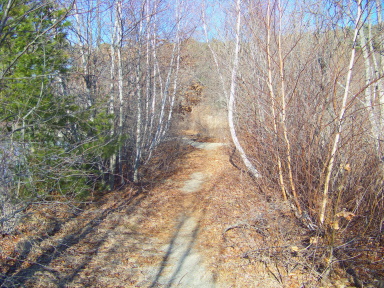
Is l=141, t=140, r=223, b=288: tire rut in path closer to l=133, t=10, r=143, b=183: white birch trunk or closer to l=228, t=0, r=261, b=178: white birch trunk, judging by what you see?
l=228, t=0, r=261, b=178: white birch trunk

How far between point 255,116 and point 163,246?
10.3 ft

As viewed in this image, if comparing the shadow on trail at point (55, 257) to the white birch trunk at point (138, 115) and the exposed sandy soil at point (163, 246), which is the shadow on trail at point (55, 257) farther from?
the white birch trunk at point (138, 115)

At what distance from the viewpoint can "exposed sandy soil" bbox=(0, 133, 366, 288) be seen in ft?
15.6

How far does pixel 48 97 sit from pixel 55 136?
33.2 inches

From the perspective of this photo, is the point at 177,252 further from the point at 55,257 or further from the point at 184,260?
the point at 55,257

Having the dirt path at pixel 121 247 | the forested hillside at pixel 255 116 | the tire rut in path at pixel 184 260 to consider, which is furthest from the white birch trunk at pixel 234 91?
the tire rut in path at pixel 184 260

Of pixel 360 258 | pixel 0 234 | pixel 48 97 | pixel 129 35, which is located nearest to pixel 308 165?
pixel 360 258

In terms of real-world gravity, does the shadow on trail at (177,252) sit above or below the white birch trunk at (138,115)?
below

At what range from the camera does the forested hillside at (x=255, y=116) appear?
4.74 metres

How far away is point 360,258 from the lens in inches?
194

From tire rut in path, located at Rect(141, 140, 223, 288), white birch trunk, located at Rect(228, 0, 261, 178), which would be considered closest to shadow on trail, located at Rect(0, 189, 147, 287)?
tire rut in path, located at Rect(141, 140, 223, 288)

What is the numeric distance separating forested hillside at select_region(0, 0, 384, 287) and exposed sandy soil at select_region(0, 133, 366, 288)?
11.3 inches

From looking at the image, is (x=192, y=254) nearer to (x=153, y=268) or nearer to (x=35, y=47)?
(x=153, y=268)

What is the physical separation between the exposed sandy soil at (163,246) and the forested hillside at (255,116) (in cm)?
29
